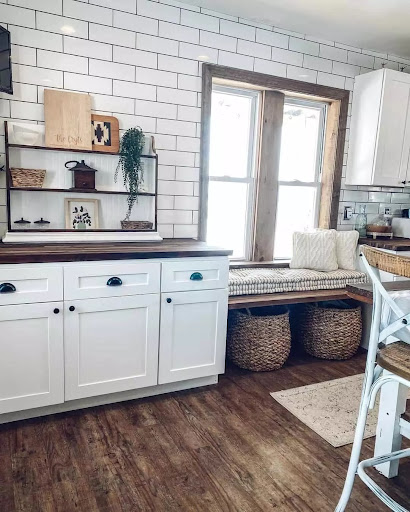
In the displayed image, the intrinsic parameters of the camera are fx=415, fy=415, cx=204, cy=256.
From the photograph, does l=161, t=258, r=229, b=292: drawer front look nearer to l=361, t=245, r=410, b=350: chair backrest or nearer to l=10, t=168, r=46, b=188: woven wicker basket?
l=10, t=168, r=46, b=188: woven wicker basket

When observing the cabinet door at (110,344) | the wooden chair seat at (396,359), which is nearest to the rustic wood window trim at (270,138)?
the cabinet door at (110,344)

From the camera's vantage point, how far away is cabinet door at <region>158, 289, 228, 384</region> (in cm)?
249

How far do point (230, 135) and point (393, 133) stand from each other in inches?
55.0

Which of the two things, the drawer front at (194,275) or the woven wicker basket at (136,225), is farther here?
the woven wicker basket at (136,225)

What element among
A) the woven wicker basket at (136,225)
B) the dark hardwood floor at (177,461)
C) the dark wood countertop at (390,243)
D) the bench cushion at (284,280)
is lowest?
the dark hardwood floor at (177,461)

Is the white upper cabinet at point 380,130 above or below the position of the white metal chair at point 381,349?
Result: above

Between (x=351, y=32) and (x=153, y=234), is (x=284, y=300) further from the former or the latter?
(x=351, y=32)

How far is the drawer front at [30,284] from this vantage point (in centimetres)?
205

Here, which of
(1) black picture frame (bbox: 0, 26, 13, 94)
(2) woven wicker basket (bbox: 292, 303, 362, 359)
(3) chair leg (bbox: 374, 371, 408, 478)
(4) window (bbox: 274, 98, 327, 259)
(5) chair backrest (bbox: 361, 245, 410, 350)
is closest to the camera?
(5) chair backrest (bbox: 361, 245, 410, 350)

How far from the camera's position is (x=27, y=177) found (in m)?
2.51

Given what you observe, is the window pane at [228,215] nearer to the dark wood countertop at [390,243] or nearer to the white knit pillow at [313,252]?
the white knit pillow at [313,252]

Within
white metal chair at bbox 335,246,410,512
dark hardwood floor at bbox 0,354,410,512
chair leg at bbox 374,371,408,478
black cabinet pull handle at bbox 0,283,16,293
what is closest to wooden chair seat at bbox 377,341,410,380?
white metal chair at bbox 335,246,410,512

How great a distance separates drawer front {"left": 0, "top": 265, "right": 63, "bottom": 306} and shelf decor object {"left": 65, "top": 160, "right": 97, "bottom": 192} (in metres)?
0.72

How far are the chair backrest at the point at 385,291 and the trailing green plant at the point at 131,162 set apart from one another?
1.79 meters
